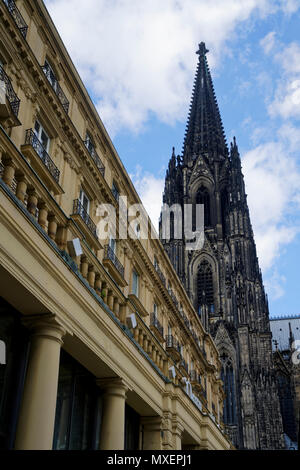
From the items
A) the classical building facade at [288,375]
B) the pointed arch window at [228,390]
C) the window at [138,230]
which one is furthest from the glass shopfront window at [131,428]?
the classical building facade at [288,375]

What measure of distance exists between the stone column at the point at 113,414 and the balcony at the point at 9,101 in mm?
6464

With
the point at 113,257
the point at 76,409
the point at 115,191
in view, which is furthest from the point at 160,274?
the point at 76,409

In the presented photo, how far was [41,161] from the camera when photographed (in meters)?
14.3

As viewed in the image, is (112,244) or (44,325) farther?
(112,244)

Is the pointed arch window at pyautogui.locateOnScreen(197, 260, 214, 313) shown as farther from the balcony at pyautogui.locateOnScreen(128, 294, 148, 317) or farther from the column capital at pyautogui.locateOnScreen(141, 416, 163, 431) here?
the column capital at pyautogui.locateOnScreen(141, 416, 163, 431)

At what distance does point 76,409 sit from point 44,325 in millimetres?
3637

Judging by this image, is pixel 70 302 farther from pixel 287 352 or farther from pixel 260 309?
pixel 287 352

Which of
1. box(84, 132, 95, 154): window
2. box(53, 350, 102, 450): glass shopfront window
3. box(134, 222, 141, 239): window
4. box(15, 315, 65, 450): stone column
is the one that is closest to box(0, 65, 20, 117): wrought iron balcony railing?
box(84, 132, 95, 154): window

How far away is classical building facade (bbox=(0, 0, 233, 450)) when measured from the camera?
9789 mm

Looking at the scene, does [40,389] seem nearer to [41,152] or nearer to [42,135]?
[41,152]

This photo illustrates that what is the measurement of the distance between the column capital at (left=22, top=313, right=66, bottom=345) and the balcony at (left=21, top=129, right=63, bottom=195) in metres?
5.09

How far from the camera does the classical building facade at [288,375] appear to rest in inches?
2825
